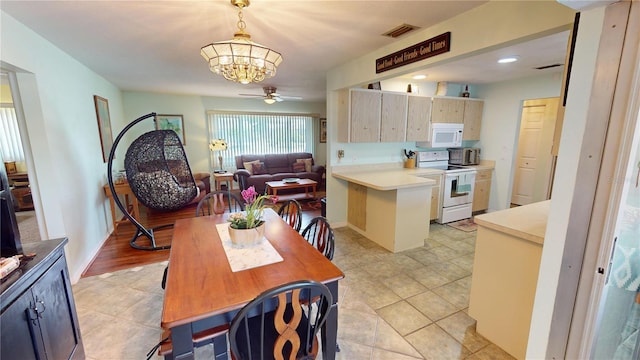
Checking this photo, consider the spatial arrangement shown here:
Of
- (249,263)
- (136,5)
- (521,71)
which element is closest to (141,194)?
(136,5)

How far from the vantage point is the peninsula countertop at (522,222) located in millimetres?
1603

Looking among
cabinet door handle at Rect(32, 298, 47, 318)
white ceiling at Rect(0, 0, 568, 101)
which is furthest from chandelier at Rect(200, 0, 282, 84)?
cabinet door handle at Rect(32, 298, 47, 318)

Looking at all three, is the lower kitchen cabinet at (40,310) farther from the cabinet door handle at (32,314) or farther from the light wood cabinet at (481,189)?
the light wood cabinet at (481,189)

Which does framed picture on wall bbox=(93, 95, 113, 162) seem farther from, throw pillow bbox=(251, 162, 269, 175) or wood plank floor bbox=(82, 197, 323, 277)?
throw pillow bbox=(251, 162, 269, 175)

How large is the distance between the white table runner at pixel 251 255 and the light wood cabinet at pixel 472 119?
4.33 m

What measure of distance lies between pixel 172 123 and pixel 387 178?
521 cm

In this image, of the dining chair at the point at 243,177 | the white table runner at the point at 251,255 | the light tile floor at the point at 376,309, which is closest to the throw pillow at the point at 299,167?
the dining chair at the point at 243,177

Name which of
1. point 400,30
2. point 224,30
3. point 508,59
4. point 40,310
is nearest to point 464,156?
point 508,59

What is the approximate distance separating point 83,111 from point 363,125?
11.8ft

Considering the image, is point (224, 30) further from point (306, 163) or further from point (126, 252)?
point (306, 163)

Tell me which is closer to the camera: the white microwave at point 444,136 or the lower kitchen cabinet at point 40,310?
the lower kitchen cabinet at point 40,310

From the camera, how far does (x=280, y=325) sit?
109cm

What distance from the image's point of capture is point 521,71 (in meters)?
3.74

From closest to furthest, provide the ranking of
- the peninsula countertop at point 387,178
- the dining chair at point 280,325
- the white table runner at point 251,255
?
the dining chair at point 280,325
the white table runner at point 251,255
the peninsula countertop at point 387,178
